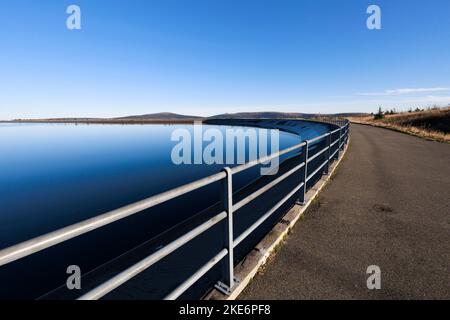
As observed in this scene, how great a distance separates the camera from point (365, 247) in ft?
12.8

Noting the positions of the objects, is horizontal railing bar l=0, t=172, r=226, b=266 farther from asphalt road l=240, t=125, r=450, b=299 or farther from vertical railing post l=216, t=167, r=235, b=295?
asphalt road l=240, t=125, r=450, b=299

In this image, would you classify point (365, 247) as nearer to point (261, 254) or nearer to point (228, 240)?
point (261, 254)

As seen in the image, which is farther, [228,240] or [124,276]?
[228,240]

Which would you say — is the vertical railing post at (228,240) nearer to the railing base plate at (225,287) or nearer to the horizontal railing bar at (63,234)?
the railing base plate at (225,287)

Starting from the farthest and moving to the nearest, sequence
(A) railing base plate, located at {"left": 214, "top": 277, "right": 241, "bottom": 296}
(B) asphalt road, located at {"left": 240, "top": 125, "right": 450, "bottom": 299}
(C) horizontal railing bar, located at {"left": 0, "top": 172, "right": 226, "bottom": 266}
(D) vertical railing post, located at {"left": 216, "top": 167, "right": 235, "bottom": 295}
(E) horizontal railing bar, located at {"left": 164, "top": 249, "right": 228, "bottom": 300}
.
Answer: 1. (B) asphalt road, located at {"left": 240, "top": 125, "right": 450, "bottom": 299}
2. (A) railing base plate, located at {"left": 214, "top": 277, "right": 241, "bottom": 296}
3. (D) vertical railing post, located at {"left": 216, "top": 167, "right": 235, "bottom": 295}
4. (E) horizontal railing bar, located at {"left": 164, "top": 249, "right": 228, "bottom": 300}
5. (C) horizontal railing bar, located at {"left": 0, "top": 172, "right": 226, "bottom": 266}

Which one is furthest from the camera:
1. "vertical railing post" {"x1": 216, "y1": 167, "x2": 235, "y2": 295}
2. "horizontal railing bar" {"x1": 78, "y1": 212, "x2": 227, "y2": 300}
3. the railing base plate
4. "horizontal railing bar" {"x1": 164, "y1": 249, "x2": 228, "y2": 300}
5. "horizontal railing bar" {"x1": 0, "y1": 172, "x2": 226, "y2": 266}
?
the railing base plate

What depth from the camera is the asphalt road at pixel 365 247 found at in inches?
118

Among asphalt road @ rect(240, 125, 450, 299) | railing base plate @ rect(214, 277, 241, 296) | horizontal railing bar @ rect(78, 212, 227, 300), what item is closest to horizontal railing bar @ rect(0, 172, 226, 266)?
horizontal railing bar @ rect(78, 212, 227, 300)

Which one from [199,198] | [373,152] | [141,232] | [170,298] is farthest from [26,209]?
[373,152]

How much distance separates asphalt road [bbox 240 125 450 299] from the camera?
300cm

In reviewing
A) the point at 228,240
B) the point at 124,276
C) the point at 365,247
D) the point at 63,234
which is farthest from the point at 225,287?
the point at 365,247
